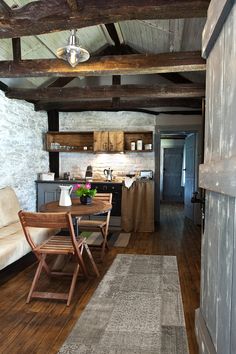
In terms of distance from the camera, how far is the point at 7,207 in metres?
4.17

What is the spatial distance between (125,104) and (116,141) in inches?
31.2

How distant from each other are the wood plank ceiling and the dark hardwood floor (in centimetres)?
253

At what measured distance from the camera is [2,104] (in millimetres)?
4551

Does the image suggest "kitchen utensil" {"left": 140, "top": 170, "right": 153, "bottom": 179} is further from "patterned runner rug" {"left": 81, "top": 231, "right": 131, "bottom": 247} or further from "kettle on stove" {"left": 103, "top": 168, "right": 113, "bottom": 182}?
"patterned runner rug" {"left": 81, "top": 231, "right": 131, "bottom": 247}

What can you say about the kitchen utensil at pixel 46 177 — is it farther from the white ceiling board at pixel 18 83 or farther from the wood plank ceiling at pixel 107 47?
the white ceiling board at pixel 18 83

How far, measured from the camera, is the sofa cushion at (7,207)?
13.2ft

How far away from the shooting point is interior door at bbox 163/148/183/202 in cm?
1010

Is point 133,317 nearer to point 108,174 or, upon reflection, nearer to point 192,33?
point 192,33

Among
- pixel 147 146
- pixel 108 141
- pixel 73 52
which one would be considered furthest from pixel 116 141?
pixel 73 52

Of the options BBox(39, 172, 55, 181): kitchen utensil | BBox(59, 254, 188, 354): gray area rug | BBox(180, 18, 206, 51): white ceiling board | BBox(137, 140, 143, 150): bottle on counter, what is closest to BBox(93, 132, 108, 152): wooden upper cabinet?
BBox(137, 140, 143, 150): bottle on counter

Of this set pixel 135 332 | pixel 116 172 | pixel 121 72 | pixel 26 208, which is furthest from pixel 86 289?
pixel 116 172

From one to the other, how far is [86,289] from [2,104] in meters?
3.29

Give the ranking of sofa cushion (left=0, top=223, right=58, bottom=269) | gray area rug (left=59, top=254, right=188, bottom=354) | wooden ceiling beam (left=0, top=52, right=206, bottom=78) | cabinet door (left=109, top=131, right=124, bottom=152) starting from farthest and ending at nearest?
cabinet door (left=109, top=131, right=124, bottom=152) → wooden ceiling beam (left=0, top=52, right=206, bottom=78) → sofa cushion (left=0, top=223, right=58, bottom=269) → gray area rug (left=59, top=254, right=188, bottom=354)

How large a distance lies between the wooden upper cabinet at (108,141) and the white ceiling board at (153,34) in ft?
5.80
